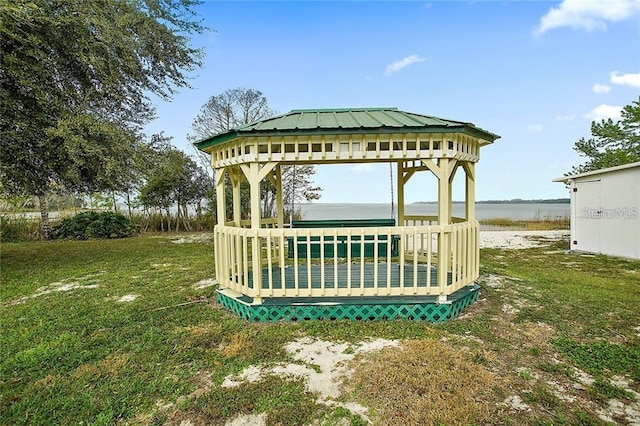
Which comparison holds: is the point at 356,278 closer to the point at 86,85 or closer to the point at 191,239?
the point at 86,85

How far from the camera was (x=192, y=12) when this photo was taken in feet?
31.0

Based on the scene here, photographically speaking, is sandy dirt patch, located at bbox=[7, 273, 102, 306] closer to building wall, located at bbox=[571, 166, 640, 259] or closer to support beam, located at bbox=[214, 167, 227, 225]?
support beam, located at bbox=[214, 167, 227, 225]

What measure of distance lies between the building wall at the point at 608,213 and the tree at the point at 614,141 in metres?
4.15

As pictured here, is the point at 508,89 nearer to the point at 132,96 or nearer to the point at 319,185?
the point at 319,185

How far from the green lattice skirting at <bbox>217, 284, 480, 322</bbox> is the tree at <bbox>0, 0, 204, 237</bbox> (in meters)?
5.52

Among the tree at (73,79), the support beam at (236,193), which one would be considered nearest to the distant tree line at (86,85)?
the tree at (73,79)

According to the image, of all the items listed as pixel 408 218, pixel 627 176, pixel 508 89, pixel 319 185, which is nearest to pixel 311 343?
pixel 408 218

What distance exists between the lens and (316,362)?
3318mm

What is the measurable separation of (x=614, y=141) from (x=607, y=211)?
271 inches

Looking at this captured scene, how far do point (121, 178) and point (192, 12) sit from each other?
484 cm

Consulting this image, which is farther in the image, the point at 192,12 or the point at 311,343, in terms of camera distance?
the point at 192,12

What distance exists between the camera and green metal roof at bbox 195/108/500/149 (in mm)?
4102

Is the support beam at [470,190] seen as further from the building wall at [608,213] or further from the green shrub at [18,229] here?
the green shrub at [18,229]

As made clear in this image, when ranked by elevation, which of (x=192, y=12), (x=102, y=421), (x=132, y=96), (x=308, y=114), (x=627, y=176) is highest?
(x=192, y=12)
